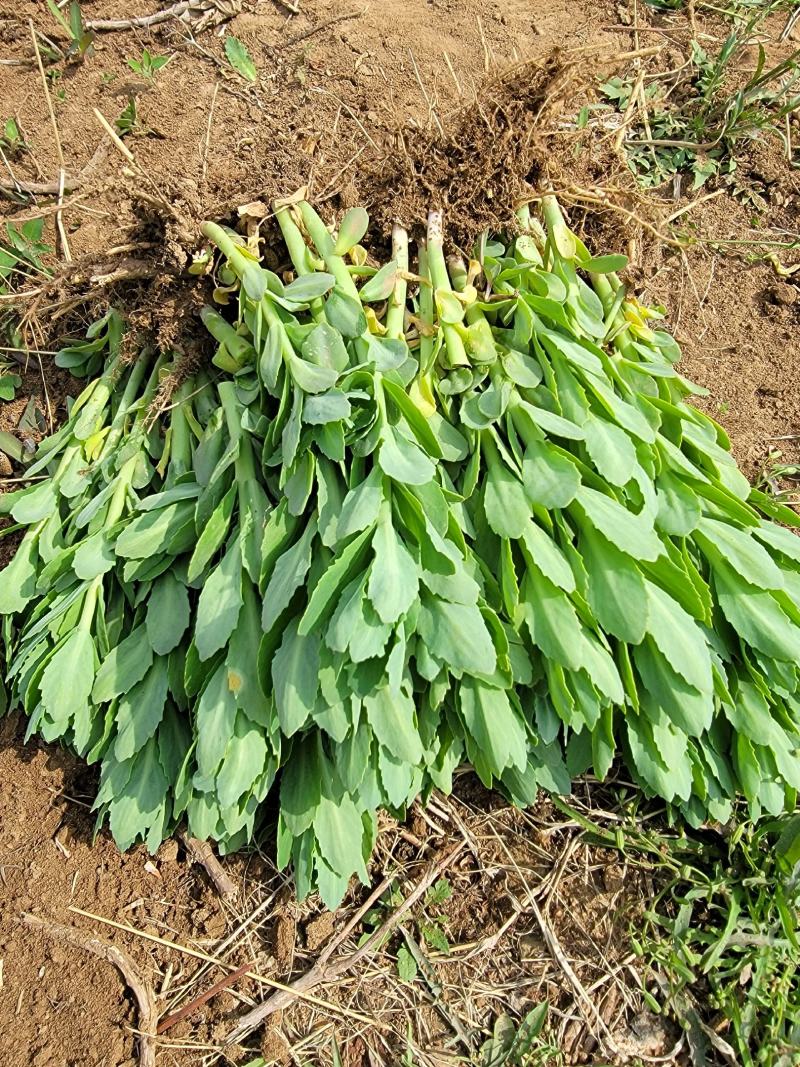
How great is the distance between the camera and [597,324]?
224cm

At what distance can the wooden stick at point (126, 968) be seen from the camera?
2.00 metres

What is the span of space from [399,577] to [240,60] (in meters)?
2.38

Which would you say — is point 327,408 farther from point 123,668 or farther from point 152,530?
point 123,668

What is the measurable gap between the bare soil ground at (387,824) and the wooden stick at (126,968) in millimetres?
17

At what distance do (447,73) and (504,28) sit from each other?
34 cm

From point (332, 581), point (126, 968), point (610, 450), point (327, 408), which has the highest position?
point (610, 450)

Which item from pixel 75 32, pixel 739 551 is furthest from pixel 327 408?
pixel 75 32

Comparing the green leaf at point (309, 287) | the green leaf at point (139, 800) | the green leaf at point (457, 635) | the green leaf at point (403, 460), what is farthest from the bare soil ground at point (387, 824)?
the green leaf at point (403, 460)

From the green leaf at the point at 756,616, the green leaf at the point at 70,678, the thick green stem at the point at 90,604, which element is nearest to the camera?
the green leaf at the point at 756,616

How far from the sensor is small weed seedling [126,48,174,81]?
3.12 m

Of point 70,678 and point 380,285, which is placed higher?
point 380,285

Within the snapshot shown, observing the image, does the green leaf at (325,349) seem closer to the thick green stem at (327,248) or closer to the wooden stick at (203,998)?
the thick green stem at (327,248)

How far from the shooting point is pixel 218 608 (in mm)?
1932

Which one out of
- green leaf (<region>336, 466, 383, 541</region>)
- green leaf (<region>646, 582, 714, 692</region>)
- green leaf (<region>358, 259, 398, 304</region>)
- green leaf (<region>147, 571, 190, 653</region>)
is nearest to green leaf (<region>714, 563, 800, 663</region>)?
green leaf (<region>646, 582, 714, 692</region>)
